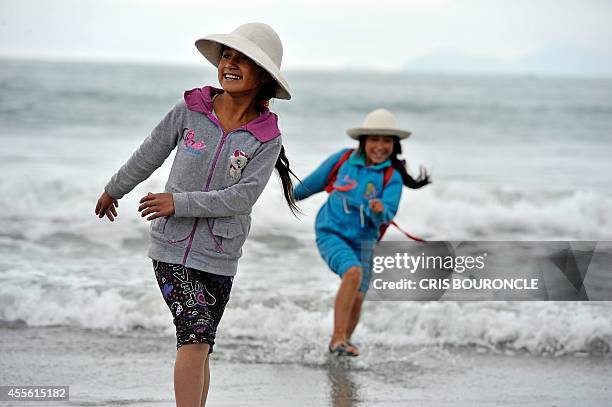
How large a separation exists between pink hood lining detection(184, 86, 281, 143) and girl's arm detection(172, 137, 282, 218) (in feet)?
0.11

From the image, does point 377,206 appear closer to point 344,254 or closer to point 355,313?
point 344,254

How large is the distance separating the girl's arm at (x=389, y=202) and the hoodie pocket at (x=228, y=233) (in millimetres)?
2456

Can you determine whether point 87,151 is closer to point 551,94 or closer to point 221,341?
point 221,341

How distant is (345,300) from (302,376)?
609 millimetres

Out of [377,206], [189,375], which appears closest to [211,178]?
[189,375]

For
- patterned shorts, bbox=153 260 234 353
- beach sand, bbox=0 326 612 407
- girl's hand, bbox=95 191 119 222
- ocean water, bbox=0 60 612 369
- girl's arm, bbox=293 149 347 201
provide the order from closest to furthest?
1. patterned shorts, bbox=153 260 234 353
2. girl's hand, bbox=95 191 119 222
3. beach sand, bbox=0 326 612 407
4. girl's arm, bbox=293 149 347 201
5. ocean water, bbox=0 60 612 369

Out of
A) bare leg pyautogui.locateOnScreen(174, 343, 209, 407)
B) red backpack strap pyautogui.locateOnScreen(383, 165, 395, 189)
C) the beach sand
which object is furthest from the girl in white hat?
red backpack strap pyautogui.locateOnScreen(383, 165, 395, 189)

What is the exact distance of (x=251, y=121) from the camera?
12.6 feet

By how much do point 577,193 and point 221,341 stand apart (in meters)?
9.17

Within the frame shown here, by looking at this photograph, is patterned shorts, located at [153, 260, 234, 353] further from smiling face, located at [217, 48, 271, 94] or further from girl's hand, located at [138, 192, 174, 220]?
smiling face, located at [217, 48, 271, 94]

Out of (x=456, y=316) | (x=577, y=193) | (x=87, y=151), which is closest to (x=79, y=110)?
(x=87, y=151)

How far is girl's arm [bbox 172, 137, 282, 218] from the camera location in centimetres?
362

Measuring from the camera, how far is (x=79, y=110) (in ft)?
73.0

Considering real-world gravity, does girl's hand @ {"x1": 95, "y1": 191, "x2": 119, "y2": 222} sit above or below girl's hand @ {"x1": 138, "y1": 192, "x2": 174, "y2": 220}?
above
